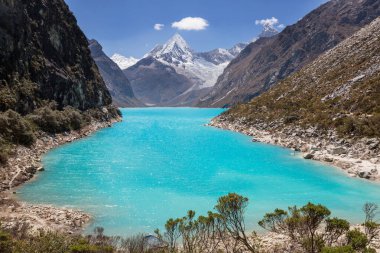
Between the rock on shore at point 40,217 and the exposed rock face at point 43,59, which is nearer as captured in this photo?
the rock on shore at point 40,217

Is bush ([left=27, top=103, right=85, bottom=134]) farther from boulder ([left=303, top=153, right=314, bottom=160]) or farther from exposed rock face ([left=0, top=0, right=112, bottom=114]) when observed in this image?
boulder ([left=303, top=153, right=314, bottom=160])

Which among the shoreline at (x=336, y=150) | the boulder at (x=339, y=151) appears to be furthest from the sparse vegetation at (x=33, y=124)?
the boulder at (x=339, y=151)

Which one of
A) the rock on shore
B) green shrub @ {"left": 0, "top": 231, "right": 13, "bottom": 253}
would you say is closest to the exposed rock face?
the rock on shore

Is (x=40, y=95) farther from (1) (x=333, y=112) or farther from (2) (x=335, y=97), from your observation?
(2) (x=335, y=97)

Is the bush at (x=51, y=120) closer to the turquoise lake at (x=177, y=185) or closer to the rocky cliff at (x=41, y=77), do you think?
the rocky cliff at (x=41, y=77)

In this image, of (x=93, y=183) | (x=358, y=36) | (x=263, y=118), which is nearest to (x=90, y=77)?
(x=263, y=118)

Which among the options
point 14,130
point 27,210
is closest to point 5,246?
point 27,210
